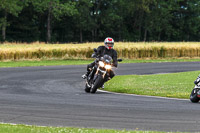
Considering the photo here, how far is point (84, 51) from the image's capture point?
3969cm

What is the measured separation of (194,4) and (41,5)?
129 ft

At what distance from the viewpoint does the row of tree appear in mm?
79188

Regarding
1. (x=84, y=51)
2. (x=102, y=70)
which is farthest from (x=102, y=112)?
(x=84, y=51)

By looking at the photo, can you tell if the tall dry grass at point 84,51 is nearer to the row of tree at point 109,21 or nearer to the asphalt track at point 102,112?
the asphalt track at point 102,112

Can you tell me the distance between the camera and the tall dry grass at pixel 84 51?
37094mm

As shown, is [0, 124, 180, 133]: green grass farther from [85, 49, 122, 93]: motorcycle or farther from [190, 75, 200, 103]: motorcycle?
[85, 49, 122, 93]: motorcycle

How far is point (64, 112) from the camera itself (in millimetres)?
11469

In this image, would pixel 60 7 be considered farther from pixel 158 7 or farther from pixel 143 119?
pixel 143 119

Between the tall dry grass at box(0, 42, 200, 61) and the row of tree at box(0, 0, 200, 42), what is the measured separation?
31.5 meters

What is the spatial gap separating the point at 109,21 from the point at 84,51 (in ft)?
153

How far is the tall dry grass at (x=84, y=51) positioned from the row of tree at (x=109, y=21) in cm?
3151

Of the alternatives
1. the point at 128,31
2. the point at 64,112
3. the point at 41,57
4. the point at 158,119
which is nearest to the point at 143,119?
the point at 158,119

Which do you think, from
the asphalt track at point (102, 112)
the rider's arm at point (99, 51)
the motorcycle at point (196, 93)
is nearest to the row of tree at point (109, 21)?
the rider's arm at point (99, 51)

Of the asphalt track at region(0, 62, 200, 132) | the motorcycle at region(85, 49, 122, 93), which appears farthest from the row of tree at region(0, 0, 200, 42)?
the asphalt track at region(0, 62, 200, 132)
